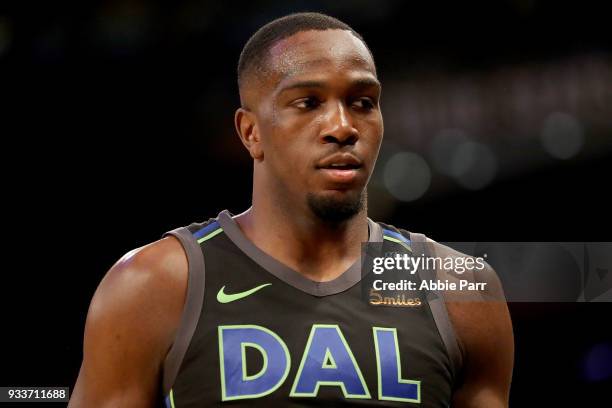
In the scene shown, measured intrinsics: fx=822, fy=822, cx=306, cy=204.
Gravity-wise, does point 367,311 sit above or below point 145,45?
below

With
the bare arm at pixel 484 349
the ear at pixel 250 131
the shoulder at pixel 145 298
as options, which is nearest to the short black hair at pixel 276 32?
the ear at pixel 250 131

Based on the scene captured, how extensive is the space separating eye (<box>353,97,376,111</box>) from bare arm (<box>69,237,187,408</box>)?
63 cm

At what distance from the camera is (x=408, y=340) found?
2084mm

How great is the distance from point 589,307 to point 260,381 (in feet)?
6.36

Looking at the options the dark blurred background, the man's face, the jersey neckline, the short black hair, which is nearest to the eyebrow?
the man's face

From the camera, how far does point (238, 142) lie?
11.4 feet

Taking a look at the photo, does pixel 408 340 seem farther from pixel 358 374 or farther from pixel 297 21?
pixel 297 21

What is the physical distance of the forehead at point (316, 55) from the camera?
2.07 metres

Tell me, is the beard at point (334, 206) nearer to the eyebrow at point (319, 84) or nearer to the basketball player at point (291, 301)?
the basketball player at point (291, 301)

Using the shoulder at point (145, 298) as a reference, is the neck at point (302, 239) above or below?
above

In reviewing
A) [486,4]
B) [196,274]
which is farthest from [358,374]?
[486,4]

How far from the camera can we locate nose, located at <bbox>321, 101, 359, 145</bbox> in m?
2.02

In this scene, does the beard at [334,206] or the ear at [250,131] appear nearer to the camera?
the beard at [334,206]

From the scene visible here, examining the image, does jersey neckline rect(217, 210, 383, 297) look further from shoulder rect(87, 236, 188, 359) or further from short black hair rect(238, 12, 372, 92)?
short black hair rect(238, 12, 372, 92)
